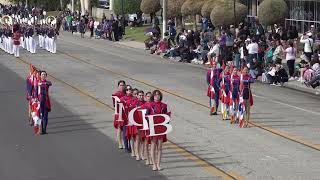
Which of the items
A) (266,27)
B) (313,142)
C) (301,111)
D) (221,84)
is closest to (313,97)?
(301,111)

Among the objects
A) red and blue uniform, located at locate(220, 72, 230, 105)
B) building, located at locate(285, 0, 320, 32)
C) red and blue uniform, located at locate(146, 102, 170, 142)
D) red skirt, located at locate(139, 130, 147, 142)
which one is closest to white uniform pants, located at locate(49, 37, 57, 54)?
building, located at locate(285, 0, 320, 32)

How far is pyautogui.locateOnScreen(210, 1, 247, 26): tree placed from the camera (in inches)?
1876

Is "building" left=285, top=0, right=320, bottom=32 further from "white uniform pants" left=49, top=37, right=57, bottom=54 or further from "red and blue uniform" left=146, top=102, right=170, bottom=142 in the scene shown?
"red and blue uniform" left=146, top=102, right=170, bottom=142

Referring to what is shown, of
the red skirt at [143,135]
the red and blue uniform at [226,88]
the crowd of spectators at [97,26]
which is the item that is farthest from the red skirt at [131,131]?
the crowd of spectators at [97,26]

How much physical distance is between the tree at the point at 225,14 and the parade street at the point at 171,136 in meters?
13.2

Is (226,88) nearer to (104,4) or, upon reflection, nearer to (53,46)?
(53,46)

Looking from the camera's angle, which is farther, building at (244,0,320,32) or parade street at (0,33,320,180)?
building at (244,0,320,32)

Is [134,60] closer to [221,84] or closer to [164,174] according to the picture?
[221,84]

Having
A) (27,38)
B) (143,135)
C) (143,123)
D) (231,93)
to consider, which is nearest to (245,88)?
(231,93)

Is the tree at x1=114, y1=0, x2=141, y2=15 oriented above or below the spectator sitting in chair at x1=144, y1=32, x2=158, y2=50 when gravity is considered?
above

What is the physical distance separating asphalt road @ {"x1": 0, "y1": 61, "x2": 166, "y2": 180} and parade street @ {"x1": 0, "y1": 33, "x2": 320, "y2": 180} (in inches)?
0.8

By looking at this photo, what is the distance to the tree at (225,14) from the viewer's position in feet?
156

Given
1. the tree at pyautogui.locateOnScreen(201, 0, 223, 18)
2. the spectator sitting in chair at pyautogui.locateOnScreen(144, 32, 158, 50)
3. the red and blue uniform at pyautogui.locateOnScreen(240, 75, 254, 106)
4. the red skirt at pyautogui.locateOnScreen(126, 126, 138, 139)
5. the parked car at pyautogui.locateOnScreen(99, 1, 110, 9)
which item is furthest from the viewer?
the parked car at pyautogui.locateOnScreen(99, 1, 110, 9)

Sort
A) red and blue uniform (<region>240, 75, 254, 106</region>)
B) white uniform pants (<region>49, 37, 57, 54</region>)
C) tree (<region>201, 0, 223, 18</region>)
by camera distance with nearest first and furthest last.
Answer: red and blue uniform (<region>240, 75, 254, 106</region>) → white uniform pants (<region>49, 37, 57, 54</region>) → tree (<region>201, 0, 223, 18</region>)
